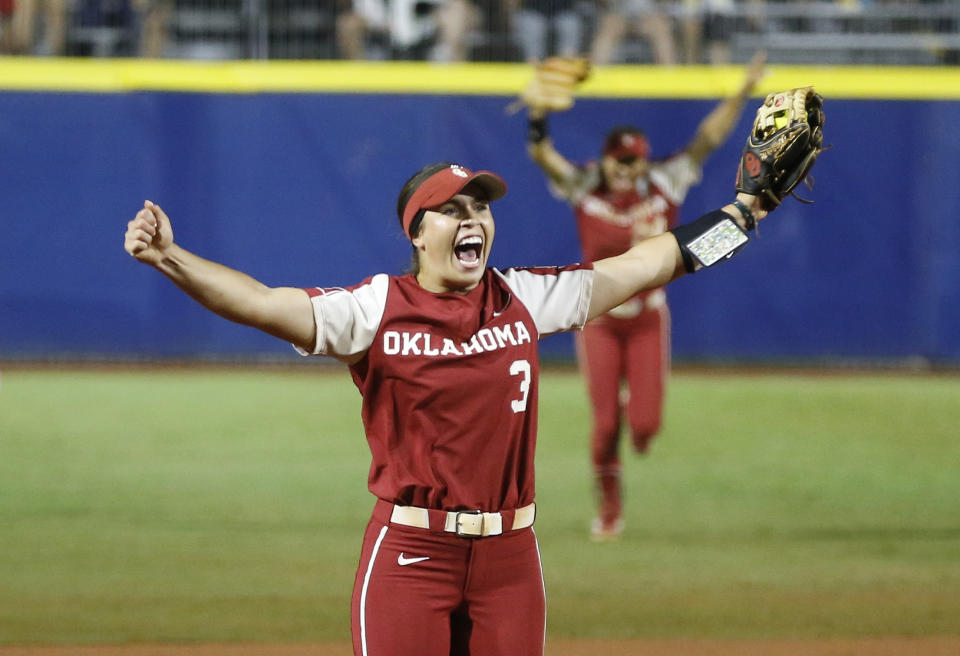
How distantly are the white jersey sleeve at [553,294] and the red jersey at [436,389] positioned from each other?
12cm

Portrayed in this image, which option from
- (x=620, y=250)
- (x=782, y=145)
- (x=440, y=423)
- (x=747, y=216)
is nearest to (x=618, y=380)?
(x=620, y=250)

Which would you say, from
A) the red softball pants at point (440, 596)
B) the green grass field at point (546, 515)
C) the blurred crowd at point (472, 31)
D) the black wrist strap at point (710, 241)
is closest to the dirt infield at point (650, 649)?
the green grass field at point (546, 515)

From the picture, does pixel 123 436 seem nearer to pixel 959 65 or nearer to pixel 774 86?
pixel 774 86

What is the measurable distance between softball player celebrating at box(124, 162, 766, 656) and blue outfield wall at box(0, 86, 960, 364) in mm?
9758

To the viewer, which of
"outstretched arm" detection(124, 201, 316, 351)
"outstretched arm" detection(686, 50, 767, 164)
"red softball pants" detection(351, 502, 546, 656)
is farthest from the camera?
"outstretched arm" detection(686, 50, 767, 164)

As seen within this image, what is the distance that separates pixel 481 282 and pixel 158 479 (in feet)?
→ 17.9

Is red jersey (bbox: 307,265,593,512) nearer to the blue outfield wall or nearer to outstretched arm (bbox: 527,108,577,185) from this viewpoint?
outstretched arm (bbox: 527,108,577,185)

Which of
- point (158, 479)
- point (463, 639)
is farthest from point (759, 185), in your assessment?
point (158, 479)

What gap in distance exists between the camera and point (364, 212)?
1323cm

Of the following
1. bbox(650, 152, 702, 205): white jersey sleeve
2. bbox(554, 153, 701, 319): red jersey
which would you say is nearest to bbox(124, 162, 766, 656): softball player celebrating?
bbox(554, 153, 701, 319): red jersey

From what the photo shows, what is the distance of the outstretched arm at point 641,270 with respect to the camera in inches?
137

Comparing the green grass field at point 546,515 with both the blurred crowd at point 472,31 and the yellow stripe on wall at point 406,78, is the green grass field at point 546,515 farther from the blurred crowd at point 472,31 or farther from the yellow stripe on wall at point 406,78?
the blurred crowd at point 472,31

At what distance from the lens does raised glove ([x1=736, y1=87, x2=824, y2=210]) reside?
3.47 meters

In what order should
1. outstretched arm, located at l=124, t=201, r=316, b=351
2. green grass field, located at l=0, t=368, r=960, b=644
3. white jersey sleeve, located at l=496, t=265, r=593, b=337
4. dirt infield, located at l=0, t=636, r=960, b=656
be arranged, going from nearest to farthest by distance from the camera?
outstretched arm, located at l=124, t=201, r=316, b=351 < white jersey sleeve, located at l=496, t=265, r=593, b=337 < dirt infield, located at l=0, t=636, r=960, b=656 < green grass field, located at l=0, t=368, r=960, b=644
